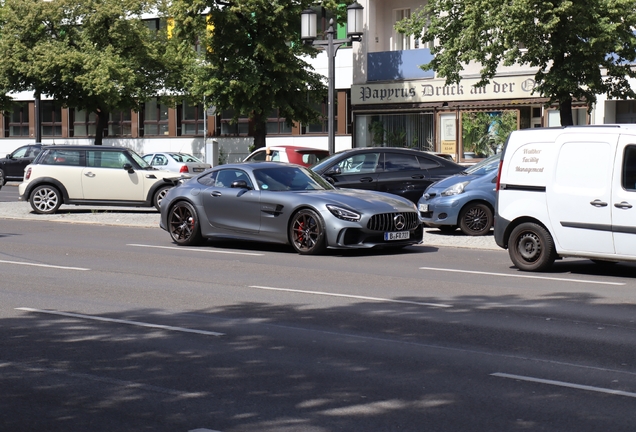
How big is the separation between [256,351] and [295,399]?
1.63 meters

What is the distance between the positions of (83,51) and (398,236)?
33099 mm

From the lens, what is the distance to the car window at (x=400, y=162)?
21.9m

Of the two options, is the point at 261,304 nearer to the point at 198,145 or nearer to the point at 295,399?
the point at 295,399

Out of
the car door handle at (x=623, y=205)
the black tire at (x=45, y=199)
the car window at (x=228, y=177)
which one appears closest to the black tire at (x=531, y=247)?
the car door handle at (x=623, y=205)

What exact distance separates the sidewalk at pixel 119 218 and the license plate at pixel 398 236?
1753 mm

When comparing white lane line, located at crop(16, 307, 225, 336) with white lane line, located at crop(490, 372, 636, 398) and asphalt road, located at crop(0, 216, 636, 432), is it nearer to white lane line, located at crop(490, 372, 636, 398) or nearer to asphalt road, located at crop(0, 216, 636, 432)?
asphalt road, located at crop(0, 216, 636, 432)

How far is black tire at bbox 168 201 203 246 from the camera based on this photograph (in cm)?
1750

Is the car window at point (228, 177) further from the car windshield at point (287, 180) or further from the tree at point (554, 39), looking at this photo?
the tree at point (554, 39)

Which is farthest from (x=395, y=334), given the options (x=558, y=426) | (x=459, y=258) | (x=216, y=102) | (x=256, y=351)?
(x=216, y=102)

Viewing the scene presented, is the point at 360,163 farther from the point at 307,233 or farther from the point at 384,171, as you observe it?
the point at 307,233

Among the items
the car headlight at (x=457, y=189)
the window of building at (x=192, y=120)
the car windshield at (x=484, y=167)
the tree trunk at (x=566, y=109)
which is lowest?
the car headlight at (x=457, y=189)

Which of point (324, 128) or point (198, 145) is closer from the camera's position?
point (324, 128)

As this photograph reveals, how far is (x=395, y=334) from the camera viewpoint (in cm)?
888

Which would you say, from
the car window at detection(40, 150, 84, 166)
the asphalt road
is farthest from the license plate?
the car window at detection(40, 150, 84, 166)
